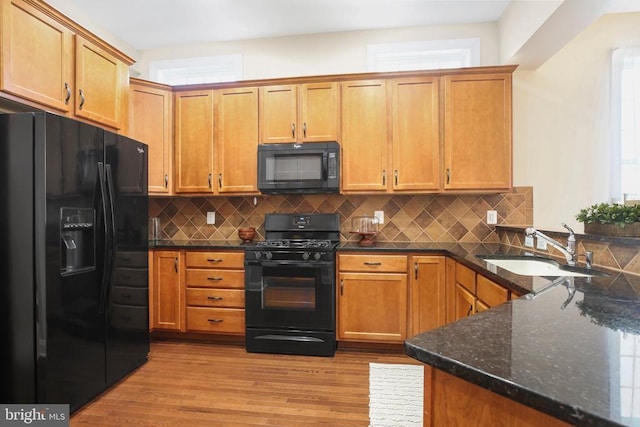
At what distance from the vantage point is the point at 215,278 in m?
2.90

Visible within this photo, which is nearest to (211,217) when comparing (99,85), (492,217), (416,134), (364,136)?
(99,85)

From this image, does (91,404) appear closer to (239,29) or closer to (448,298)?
(448,298)

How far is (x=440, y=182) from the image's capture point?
9.45 feet

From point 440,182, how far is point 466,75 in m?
0.94

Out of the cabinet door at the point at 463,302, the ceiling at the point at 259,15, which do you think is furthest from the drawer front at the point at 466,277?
the ceiling at the point at 259,15

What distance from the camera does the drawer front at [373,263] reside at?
8.94ft

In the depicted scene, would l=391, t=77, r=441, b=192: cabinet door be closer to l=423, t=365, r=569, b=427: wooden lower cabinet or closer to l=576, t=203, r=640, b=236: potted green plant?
l=576, t=203, r=640, b=236: potted green plant

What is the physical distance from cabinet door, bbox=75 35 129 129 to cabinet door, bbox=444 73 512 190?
8.82 ft

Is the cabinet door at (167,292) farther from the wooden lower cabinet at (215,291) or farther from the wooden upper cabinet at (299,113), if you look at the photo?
the wooden upper cabinet at (299,113)

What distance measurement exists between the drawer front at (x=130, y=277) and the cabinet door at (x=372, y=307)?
5.08 ft

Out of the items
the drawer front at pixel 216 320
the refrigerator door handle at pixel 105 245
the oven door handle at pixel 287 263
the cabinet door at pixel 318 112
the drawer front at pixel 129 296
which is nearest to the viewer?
the refrigerator door handle at pixel 105 245

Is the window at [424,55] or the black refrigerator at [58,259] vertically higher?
the window at [424,55]

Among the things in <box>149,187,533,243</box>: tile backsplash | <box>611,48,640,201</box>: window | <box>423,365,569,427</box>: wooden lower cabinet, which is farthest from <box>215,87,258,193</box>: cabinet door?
<box>611,48,640,201</box>: window

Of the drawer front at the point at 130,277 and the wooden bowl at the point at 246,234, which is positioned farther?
the wooden bowl at the point at 246,234
